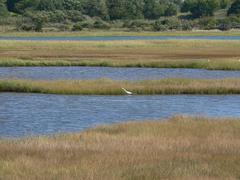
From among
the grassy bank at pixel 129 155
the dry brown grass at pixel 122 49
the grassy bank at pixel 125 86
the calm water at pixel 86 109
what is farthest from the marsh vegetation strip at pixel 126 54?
the grassy bank at pixel 129 155

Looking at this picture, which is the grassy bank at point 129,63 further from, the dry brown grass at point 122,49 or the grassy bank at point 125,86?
the grassy bank at point 125,86

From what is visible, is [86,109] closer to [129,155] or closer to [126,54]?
[129,155]

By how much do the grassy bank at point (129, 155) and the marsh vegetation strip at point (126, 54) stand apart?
34729 millimetres

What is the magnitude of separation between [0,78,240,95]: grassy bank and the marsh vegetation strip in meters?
15.3

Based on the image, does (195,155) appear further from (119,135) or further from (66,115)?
(66,115)

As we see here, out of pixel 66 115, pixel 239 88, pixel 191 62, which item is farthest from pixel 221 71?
pixel 66 115

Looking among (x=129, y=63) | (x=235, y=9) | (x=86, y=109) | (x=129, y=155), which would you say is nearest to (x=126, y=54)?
(x=129, y=63)

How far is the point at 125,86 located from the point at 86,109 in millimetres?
8090

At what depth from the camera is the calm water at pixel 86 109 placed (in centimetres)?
2684

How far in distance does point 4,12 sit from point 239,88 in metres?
159

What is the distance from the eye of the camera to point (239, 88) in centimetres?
3884

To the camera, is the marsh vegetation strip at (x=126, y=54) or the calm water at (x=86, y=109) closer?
the calm water at (x=86, y=109)

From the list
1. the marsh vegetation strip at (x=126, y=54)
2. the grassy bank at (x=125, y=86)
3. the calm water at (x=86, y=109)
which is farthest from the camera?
the marsh vegetation strip at (x=126, y=54)

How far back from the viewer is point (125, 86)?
39969 mm
